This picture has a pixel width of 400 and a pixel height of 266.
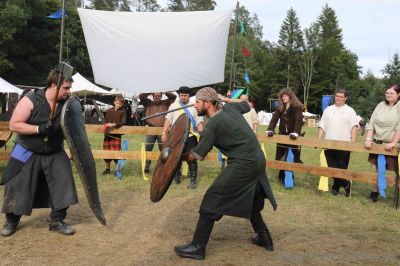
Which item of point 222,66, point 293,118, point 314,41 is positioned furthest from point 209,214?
point 314,41

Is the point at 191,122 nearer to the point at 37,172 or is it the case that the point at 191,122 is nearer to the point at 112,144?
the point at 112,144

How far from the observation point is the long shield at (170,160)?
144 inches

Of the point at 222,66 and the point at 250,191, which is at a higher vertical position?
the point at 222,66

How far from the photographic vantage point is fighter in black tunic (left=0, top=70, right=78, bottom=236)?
159 inches

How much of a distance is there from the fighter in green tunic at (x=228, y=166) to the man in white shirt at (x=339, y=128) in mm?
3060

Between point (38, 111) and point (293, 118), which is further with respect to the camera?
point (293, 118)

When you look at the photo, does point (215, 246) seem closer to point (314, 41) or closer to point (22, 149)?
point (22, 149)

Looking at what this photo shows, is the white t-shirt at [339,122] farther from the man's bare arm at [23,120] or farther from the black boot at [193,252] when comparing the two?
the man's bare arm at [23,120]

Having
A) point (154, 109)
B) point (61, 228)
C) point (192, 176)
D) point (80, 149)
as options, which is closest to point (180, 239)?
point (61, 228)

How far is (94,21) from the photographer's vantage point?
25.3 feet

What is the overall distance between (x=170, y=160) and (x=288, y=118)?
143 inches

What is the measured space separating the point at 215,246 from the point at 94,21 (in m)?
5.27

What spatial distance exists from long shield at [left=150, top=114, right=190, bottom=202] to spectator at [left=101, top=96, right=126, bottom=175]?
3.45m

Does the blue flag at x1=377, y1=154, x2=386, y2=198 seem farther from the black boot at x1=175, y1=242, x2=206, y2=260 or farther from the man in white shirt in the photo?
the black boot at x1=175, y1=242, x2=206, y2=260
